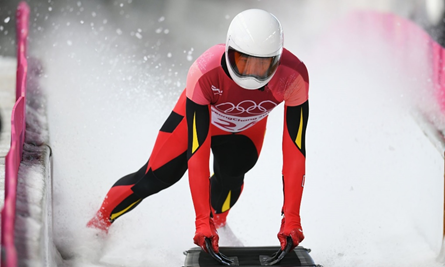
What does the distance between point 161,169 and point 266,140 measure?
244 cm

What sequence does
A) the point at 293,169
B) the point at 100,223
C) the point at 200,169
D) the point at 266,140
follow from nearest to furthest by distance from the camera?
the point at 200,169 < the point at 293,169 < the point at 100,223 < the point at 266,140

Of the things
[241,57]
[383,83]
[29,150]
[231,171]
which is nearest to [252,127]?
[231,171]

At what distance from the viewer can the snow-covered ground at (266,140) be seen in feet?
12.5

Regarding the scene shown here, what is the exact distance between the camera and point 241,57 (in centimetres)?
263

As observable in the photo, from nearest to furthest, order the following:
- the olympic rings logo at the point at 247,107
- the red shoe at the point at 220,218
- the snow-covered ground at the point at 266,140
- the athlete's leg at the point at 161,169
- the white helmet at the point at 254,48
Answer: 1. the white helmet at the point at 254,48
2. the olympic rings logo at the point at 247,107
3. the athlete's leg at the point at 161,169
4. the red shoe at the point at 220,218
5. the snow-covered ground at the point at 266,140

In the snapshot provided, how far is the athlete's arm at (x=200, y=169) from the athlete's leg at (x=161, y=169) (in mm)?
430

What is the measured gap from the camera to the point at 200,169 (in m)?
2.68

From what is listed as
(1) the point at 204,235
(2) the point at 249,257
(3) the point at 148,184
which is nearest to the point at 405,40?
(3) the point at 148,184

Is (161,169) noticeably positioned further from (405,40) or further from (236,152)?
(405,40)

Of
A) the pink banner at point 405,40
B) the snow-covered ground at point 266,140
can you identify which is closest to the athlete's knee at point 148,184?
the snow-covered ground at point 266,140

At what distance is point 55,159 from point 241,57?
2.63 m

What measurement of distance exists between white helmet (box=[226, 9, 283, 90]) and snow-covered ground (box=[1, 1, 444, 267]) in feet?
4.77

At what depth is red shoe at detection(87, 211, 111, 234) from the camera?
349cm

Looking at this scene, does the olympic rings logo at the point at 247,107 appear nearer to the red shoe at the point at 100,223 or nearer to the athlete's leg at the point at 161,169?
the athlete's leg at the point at 161,169
